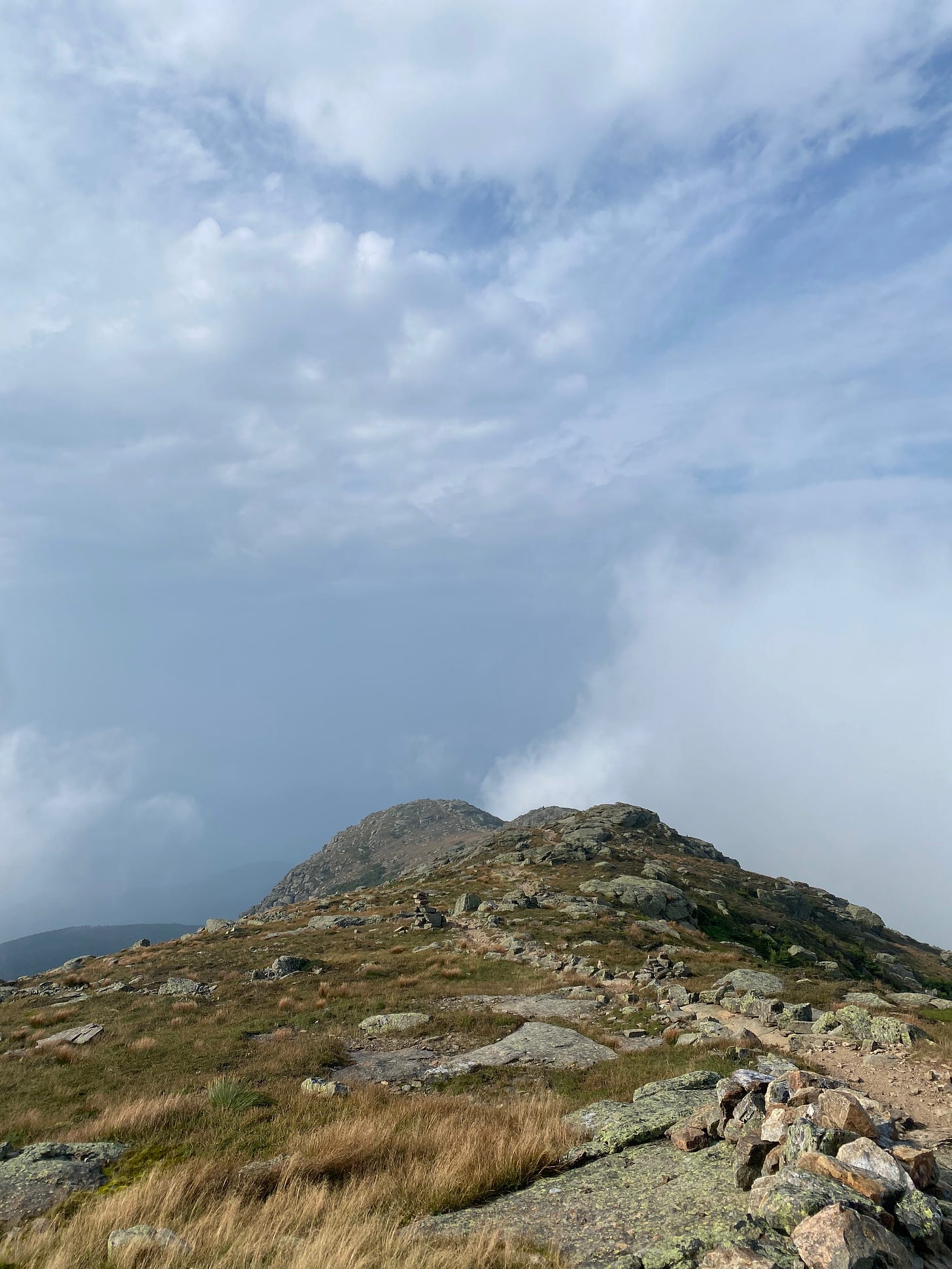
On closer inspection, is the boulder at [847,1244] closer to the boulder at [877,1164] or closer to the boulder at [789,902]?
the boulder at [877,1164]

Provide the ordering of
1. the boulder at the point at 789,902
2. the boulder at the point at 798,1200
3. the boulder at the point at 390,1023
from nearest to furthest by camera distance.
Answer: the boulder at the point at 798,1200 < the boulder at the point at 390,1023 < the boulder at the point at 789,902

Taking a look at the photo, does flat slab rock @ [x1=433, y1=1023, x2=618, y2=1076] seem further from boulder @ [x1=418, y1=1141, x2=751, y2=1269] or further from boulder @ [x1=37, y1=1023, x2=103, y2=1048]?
boulder @ [x1=37, y1=1023, x2=103, y2=1048]

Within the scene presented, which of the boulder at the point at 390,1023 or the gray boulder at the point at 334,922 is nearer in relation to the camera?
the boulder at the point at 390,1023

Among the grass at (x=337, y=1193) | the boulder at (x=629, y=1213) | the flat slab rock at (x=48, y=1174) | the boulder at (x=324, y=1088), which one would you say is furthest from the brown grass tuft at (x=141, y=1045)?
the boulder at (x=629, y=1213)

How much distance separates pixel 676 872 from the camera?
6419 centimetres

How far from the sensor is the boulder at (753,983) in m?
25.2

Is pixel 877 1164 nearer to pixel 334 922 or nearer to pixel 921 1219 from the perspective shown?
pixel 921 1219

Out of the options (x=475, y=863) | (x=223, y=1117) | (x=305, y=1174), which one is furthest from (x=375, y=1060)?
(x=475, y=863)

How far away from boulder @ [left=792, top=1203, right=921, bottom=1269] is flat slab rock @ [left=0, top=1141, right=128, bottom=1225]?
10.4 metres

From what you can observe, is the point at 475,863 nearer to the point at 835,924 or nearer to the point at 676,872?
the point at 676,872

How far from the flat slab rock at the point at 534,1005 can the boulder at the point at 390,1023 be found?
2336 mm

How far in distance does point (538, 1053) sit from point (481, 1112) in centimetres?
652

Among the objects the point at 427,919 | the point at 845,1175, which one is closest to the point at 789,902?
the point at 427,919

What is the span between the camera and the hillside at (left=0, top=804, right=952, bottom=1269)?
695 cm
